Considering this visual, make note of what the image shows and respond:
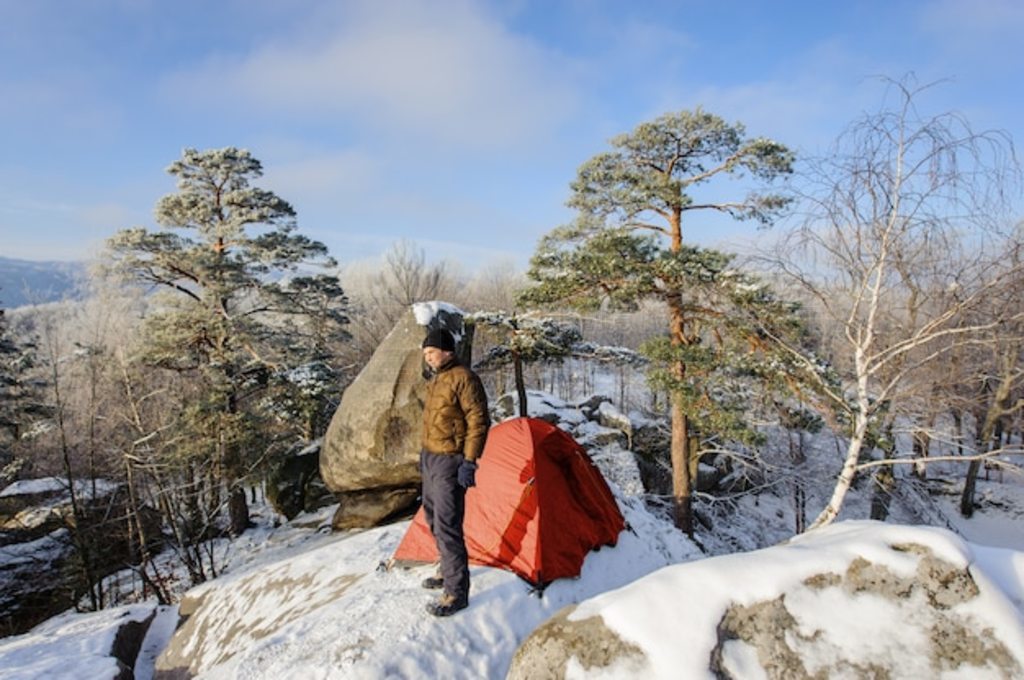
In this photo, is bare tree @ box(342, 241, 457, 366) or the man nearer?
the man

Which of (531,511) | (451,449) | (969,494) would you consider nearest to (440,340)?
(451,449)

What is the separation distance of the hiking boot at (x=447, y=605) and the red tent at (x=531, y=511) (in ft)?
2.74

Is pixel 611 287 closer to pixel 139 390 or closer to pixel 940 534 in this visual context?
pixel 940 534

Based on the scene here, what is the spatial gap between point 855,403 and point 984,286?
201 centimetres

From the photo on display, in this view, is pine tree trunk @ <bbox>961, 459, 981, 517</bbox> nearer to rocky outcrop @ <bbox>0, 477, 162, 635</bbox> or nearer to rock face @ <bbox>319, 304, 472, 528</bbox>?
rock face @ <bbox>319, 304, 472, 528</bbox>

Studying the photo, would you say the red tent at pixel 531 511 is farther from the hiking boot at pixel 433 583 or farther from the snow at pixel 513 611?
the hiking boot at pixel 433 583

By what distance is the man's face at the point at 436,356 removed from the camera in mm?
4273

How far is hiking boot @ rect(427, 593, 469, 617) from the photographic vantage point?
160 inches


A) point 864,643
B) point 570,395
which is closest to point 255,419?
point 864,643

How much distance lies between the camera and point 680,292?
1030 cm

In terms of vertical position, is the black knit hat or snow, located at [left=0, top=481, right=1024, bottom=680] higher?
the black knit hat

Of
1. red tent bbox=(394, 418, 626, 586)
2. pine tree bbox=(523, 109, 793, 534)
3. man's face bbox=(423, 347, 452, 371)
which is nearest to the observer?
man's face bbox=(423, 347, 452, 371)

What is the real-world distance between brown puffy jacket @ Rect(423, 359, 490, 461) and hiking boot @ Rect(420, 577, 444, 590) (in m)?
1.18

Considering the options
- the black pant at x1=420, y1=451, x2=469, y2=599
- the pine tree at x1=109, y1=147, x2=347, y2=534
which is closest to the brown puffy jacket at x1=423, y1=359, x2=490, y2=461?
the black pant at x1=420, y1=451, x2=469, y2=599
